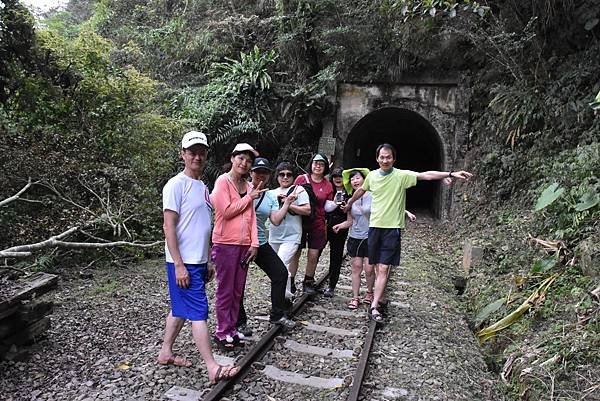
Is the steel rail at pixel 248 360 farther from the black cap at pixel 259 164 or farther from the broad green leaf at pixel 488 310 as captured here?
the broad green leaf at pixel 488 310

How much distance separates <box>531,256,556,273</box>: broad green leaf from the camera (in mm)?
5223

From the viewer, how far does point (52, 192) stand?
7.49 m

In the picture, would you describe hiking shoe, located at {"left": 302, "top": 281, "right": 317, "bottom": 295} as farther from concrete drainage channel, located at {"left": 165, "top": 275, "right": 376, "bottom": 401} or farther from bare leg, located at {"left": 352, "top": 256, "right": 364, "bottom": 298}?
bare leg, located at {"left": 352, "top": 256, "right": 364, "bottom": 298}

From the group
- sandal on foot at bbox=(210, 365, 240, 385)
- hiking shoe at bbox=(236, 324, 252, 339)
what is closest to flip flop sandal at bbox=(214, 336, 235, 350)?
hiking shoe at bbox=(236, 324, 252, 339)

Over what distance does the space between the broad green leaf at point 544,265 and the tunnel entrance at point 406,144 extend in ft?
24.6

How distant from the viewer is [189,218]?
348 cm

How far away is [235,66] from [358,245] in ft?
29.3

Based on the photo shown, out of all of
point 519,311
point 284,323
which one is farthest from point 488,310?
point 284,323

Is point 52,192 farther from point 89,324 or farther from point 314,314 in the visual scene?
point 314,314

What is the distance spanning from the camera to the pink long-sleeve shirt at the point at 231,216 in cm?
390

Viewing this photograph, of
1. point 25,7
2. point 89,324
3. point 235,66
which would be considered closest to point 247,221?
point 89,324

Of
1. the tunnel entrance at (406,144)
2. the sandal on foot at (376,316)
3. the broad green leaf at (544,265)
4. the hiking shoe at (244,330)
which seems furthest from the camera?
the tunnel entrance at (406,144)

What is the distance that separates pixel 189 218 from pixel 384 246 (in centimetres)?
231

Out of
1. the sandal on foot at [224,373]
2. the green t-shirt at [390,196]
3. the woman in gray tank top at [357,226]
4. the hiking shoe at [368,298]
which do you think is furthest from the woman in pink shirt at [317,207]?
the sandal on foot at [224,373]
